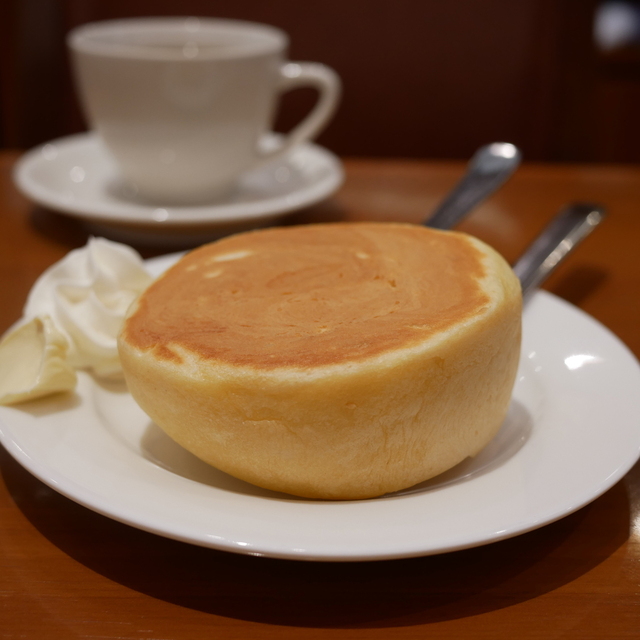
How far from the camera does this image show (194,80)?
43.7 inches

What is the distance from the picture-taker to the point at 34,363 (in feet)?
2.13

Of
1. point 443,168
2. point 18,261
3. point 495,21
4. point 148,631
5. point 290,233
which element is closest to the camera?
point 148,631

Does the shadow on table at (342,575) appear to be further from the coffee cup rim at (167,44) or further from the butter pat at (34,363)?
the coffee cup rim at (167,44)

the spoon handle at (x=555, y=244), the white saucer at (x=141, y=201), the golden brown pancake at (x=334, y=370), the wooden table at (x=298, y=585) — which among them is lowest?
the white saucer at (x=141, y=201)

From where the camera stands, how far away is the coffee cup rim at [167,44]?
110 cm

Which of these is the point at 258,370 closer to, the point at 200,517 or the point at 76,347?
the point at 200,517

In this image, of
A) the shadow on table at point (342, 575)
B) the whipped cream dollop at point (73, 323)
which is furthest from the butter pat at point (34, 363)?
the shadow on table at point (342, 575)

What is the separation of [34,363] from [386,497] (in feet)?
1.06

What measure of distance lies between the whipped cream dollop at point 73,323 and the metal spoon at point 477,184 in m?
0.44

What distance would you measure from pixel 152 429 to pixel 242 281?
5.9 inches

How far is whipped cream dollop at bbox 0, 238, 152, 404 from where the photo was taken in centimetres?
63

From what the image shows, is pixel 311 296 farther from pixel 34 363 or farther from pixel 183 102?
pixel 183 102

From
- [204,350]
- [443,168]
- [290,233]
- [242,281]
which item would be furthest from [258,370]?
[443,168]

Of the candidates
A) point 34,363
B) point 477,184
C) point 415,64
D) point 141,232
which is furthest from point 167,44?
point 34,363
